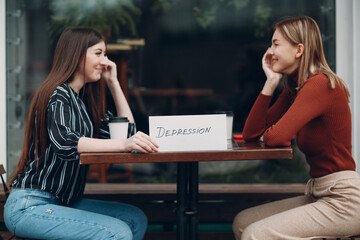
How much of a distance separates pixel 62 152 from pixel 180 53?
2363mm

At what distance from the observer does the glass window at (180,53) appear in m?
3.85

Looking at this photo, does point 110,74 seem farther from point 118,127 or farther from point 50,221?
point 50,221

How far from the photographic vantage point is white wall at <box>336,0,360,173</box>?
3.05 meters

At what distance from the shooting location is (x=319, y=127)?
2.03m

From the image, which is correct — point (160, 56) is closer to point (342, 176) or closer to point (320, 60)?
point (320, 60)

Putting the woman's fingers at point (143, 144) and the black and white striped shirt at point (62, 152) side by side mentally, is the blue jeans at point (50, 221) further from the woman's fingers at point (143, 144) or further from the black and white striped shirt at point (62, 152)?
the woman's fingers at point (143, 144)

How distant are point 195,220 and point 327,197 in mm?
548

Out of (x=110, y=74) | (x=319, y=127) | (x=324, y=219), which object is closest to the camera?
(x=324, y=219)

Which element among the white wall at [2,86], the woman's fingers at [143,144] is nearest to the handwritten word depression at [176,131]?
the woman's fingers at [143,144]

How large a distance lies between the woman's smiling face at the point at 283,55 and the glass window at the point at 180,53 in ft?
5.40

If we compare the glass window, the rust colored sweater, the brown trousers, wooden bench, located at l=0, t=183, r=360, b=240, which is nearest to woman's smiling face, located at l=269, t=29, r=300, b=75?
the rust colored sweater

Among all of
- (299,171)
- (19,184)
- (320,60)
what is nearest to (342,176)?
(320,60)

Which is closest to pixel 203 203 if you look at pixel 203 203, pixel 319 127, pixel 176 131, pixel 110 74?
pixel 203 203

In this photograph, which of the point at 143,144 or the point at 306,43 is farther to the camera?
the point at 306,43
